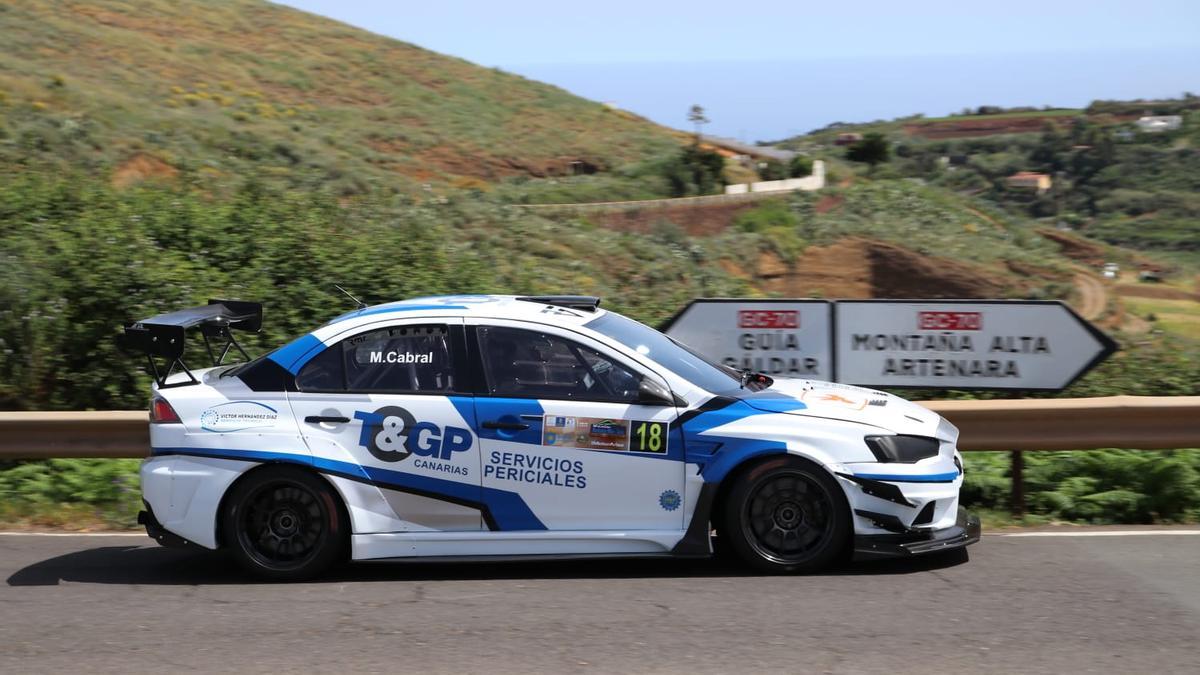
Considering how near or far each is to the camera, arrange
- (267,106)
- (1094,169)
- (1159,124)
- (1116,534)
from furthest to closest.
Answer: (1159,124)
(1094,169)
(267,106)
(1116,534)

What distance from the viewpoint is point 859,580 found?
6438 mm

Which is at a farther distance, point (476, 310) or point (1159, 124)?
point (1159, 124)

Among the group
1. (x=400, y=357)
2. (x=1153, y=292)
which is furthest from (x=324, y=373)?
(x=1153, y=292)

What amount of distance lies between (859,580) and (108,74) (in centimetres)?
4058

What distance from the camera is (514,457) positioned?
259 inches

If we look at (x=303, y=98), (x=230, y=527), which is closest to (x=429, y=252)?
(x=230, y=527)

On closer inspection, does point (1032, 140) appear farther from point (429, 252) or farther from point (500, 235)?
point (429, 252)

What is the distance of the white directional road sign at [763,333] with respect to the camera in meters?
10.1

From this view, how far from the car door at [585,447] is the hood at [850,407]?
615mm

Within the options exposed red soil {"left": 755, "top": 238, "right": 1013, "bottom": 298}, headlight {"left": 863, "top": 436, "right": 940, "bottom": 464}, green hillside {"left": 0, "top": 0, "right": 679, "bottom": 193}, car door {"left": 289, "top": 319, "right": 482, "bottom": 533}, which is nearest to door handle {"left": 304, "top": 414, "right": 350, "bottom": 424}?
car door {"left": 289, "top": 319, "right": 482, "bottom": 533}

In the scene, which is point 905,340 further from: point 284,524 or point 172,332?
point 172,332

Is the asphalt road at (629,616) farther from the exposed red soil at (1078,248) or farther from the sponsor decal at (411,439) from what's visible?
the exposed red soil at (1078,248)

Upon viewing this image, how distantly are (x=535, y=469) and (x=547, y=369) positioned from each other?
0.56 meters

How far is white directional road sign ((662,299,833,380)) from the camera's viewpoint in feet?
33.2
